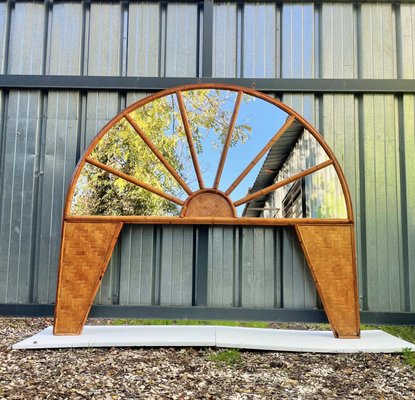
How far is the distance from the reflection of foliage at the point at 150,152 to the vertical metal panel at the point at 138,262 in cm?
24

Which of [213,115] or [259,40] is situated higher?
[259,40]

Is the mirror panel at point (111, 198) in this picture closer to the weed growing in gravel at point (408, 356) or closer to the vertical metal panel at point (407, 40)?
the weed growing in gravel at point (408, 356)

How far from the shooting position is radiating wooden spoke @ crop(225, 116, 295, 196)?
4.78m

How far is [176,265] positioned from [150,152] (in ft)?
4.04

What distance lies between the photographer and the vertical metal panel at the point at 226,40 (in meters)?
5.19

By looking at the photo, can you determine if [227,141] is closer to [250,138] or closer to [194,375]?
[250,138]

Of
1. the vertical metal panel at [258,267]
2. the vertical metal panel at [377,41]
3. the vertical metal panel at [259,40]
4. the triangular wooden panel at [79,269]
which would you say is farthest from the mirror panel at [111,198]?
the vertical metal panel at [377,41]

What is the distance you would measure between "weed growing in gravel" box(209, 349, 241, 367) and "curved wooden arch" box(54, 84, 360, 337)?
1.05 m

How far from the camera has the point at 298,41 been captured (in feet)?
17.1

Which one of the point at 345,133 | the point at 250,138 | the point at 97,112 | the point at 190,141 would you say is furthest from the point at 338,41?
the point at 97,112

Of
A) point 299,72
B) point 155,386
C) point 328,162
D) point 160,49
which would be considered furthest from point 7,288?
point 299,72

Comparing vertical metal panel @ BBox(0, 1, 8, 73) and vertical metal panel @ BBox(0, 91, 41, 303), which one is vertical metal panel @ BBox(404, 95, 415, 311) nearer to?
vertical metal panel @ BBox(0, 91, 41, 303)

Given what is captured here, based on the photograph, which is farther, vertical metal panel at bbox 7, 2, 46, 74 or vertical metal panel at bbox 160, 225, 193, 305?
vertical metal panel at bbox 7, 2, 46, 74

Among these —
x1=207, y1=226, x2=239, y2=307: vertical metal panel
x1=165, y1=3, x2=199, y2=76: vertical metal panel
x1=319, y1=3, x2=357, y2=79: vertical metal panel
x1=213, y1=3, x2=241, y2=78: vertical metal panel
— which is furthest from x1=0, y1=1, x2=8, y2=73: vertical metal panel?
x1=319, y1=3, x2=357, y2=79: vertical metal panel
